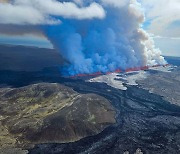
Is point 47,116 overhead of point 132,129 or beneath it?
overhead

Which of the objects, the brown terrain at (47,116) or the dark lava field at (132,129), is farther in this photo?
the brown terrain at (47,116)

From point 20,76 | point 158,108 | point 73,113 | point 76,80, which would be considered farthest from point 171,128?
point 20,76

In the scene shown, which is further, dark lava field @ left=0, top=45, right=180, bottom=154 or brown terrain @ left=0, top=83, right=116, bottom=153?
brown terrain @ left=0, top=83, right=116, bottom=153

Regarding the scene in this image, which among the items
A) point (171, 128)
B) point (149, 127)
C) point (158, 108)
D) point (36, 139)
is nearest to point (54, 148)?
point (36, 139)

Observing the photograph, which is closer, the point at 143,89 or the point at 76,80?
the point at 143,89

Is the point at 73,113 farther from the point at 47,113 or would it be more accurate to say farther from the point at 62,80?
the point at 62,80

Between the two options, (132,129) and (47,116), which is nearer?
(132,129)

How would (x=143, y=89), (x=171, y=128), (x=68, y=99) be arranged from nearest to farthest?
1. (x=171, y=128)
2. (x=68, y=99)
3. (x=143, y=89)

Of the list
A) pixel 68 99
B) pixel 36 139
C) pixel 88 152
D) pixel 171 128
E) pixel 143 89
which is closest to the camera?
pixel 88 152

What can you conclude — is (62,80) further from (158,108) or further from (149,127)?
(149,127)
